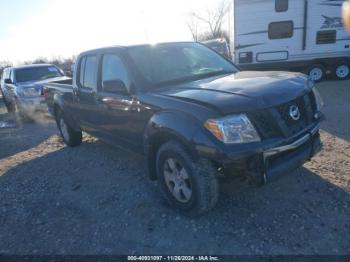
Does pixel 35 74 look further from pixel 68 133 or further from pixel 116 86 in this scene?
pixel 116 86

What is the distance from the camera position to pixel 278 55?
11867 mm

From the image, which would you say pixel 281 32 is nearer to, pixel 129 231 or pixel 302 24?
pixel 302 24

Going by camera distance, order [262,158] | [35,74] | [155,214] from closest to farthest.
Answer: [262,158] < [155,214] < [35,74]

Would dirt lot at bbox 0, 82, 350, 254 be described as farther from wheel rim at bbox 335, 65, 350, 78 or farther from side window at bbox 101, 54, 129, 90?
wheel rim at bbox 335, 65, 350, 78

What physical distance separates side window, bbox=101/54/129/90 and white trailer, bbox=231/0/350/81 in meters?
8.43

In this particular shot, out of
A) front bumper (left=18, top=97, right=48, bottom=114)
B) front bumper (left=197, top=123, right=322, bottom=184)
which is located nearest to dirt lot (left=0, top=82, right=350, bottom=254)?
front bumper (left=197, top=123, right=322, bottom=184)

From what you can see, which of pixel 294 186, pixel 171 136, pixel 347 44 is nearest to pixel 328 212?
pixel 294 186

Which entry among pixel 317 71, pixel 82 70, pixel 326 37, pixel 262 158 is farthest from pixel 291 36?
pixel 262 158

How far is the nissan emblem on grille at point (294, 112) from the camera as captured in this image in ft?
10.2

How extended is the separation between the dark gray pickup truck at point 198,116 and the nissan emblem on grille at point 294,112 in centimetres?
2

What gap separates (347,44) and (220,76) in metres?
9.96

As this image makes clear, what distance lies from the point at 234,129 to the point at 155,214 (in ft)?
4.80

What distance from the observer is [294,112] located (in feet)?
10.4

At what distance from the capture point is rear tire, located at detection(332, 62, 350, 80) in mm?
12104
